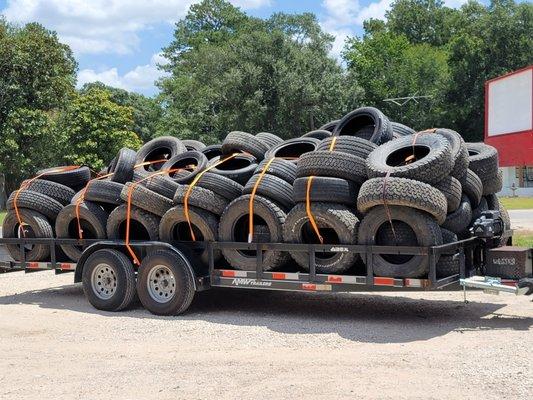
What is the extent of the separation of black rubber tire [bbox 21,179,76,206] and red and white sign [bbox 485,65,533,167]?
911 cm

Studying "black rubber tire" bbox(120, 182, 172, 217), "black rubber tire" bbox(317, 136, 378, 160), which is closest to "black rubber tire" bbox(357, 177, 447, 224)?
"black rubber tire" bbox(317, 136, 378, 160)

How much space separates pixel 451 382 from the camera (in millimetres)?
6227

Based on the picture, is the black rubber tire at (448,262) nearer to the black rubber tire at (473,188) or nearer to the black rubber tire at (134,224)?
the black rubber tire at (473,188)

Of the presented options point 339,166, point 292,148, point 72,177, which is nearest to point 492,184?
point 339,166

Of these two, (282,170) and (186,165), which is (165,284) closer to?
(186,165)

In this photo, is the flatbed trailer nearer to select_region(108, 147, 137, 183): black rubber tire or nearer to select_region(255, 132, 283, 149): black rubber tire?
select_region(108, 147, 137, 183): black rubber tire

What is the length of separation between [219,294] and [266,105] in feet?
116

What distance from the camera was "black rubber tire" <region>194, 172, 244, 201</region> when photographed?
965 cm

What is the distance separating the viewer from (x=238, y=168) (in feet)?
35.6

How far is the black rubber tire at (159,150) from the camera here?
1190 centimetres

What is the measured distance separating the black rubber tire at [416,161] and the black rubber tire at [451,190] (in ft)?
0.33

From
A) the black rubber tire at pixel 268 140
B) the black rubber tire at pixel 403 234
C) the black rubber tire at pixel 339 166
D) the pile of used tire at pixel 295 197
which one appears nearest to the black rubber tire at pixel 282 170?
the pile of used tire at pixel 295 197

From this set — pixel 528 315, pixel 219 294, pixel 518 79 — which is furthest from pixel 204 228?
pixel 518 79

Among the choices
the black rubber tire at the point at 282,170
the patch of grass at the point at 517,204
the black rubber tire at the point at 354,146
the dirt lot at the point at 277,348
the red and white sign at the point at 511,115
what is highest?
the red and white sign at the point at 511,115
